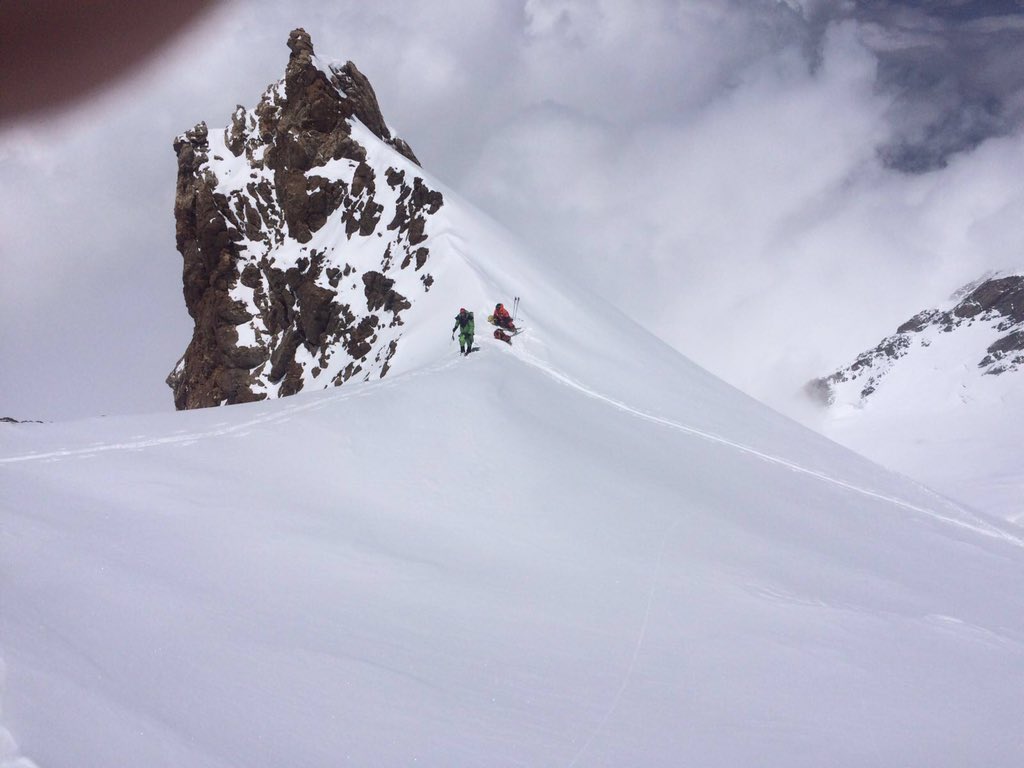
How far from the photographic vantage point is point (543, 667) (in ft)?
15.6

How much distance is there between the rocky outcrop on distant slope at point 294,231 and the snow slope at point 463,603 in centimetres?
2542

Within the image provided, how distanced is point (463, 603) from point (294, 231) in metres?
42.8

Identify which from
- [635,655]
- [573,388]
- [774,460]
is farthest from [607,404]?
[635,655]

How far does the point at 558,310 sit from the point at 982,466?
159m

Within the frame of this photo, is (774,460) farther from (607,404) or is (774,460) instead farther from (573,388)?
(573,388)

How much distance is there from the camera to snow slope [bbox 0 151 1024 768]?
3.25 m

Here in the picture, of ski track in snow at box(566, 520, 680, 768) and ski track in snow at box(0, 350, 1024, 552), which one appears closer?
ski track in snow at box(566, 520, 680, 768)

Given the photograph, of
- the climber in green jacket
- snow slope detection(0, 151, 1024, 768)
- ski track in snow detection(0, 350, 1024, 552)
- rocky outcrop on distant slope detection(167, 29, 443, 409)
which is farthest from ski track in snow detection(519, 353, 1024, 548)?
rocky outcrop on distant slope detection(167, 29, 443, 409)

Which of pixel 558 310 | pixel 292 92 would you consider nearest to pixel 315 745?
pixel 558 310

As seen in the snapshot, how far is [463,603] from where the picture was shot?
18.4 feet

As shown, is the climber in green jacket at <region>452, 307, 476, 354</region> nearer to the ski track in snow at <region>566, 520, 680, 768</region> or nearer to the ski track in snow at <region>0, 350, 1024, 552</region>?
the ski track in snow at <region>0, 350, 1024, 552</region>

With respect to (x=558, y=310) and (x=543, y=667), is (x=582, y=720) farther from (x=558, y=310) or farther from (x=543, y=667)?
(x=558, y=310)

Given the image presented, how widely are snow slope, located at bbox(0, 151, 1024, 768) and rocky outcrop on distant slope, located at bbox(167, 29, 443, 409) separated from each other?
25.4 metres

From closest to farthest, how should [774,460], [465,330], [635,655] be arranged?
1. [635,655]
2. [774,460]
3. [465,330]
